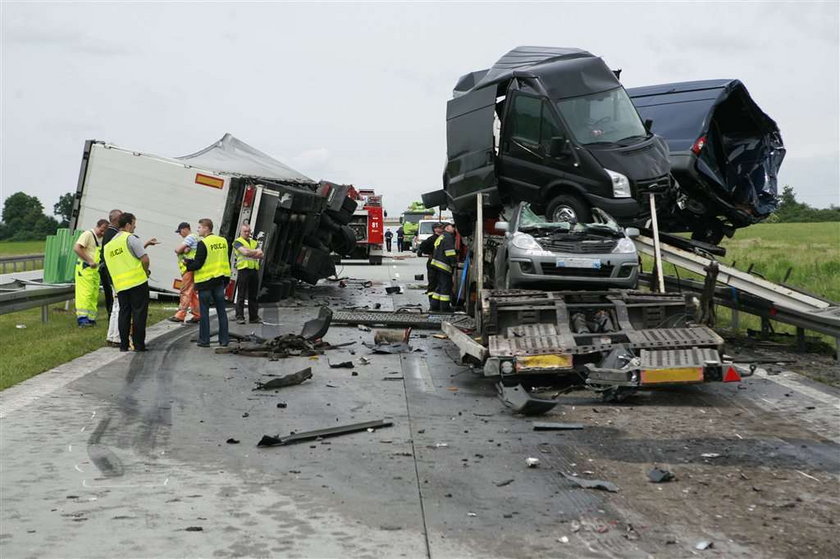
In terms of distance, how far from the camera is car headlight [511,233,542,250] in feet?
37.5

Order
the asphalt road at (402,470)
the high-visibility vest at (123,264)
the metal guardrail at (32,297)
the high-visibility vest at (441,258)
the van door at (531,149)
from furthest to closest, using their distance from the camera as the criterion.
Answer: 1. the high-visibility vest at (441,258)
2. the van door at (531,149)
3. the metal guardrail at (32,297)
4. the high-visibility vest at (123,264)
5. the asphalt road at (402,470)

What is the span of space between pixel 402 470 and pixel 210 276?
292 inches

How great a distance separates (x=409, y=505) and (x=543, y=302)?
198 inches

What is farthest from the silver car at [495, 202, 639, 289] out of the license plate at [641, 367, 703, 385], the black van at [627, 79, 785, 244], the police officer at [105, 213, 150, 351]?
the police officer at [105, 213, 150, 351]

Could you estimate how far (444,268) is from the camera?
55.4 feet

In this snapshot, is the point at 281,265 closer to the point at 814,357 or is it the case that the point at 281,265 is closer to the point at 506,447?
the point at 814,357

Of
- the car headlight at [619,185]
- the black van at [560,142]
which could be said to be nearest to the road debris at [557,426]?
the black van at [560,142]

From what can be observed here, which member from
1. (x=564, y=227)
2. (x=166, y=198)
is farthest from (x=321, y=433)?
(x=166, y=198)

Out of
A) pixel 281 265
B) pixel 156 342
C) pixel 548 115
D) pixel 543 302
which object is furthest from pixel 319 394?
pixel 281 265

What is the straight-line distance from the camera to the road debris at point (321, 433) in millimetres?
7141

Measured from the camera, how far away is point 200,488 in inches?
233

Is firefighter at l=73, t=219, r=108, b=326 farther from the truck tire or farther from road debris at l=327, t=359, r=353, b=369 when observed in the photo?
the truck tire

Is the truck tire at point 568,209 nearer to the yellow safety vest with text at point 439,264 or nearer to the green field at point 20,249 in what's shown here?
the yellow safety vest with text at point 439,264

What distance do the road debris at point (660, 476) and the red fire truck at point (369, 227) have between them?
26.1 metres
